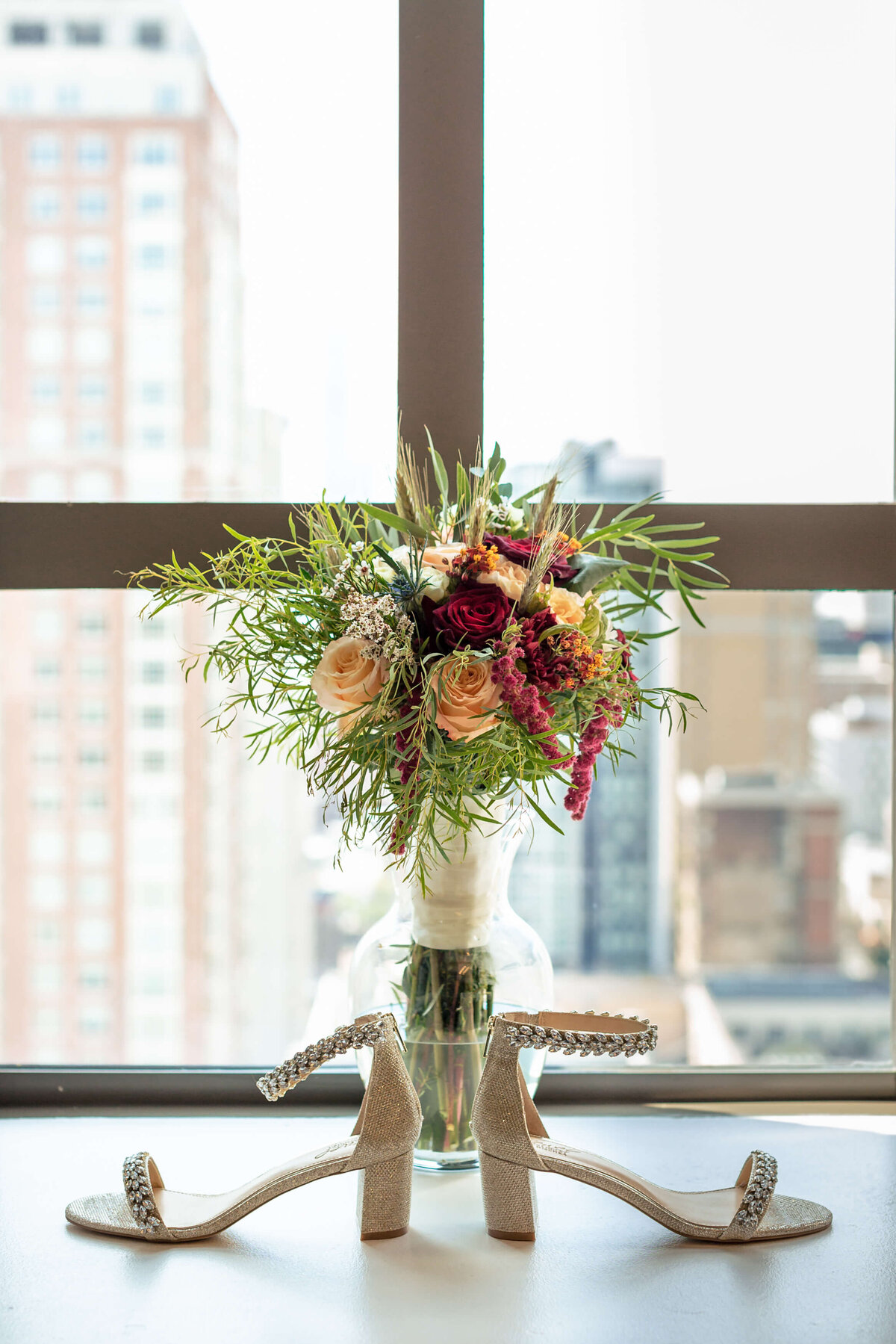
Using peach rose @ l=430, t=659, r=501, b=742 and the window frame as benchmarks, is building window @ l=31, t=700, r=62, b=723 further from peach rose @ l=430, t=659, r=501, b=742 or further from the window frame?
peach rose @ l=430, t=659, r=501, b=742

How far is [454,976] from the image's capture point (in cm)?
89

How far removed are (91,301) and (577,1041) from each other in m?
1.75

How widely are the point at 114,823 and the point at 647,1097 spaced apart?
1225 mm

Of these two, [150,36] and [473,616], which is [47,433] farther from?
[473,616]

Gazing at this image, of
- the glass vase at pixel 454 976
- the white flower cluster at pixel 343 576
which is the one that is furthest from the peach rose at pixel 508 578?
the glass vase at pixel 454 976

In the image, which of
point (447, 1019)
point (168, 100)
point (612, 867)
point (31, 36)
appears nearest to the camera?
point (447, 1019)

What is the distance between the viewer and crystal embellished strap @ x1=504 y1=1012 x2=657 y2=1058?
80 centimetres

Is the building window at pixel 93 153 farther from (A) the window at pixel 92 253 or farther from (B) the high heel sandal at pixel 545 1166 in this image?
(B) the high heel sandal at pixel 545 1166

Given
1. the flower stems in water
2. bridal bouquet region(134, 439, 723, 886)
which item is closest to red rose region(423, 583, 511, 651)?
bridal bouquet region(134, 439, 723, 886)

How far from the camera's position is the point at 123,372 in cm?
193

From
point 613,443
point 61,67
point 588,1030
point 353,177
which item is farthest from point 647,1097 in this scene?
point 61,67

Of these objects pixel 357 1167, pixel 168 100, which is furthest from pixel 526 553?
pixel 168 100

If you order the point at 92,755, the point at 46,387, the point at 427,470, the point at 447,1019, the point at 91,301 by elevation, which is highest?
the point at 91,301

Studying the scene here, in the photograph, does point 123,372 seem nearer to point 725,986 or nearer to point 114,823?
point 114,823
